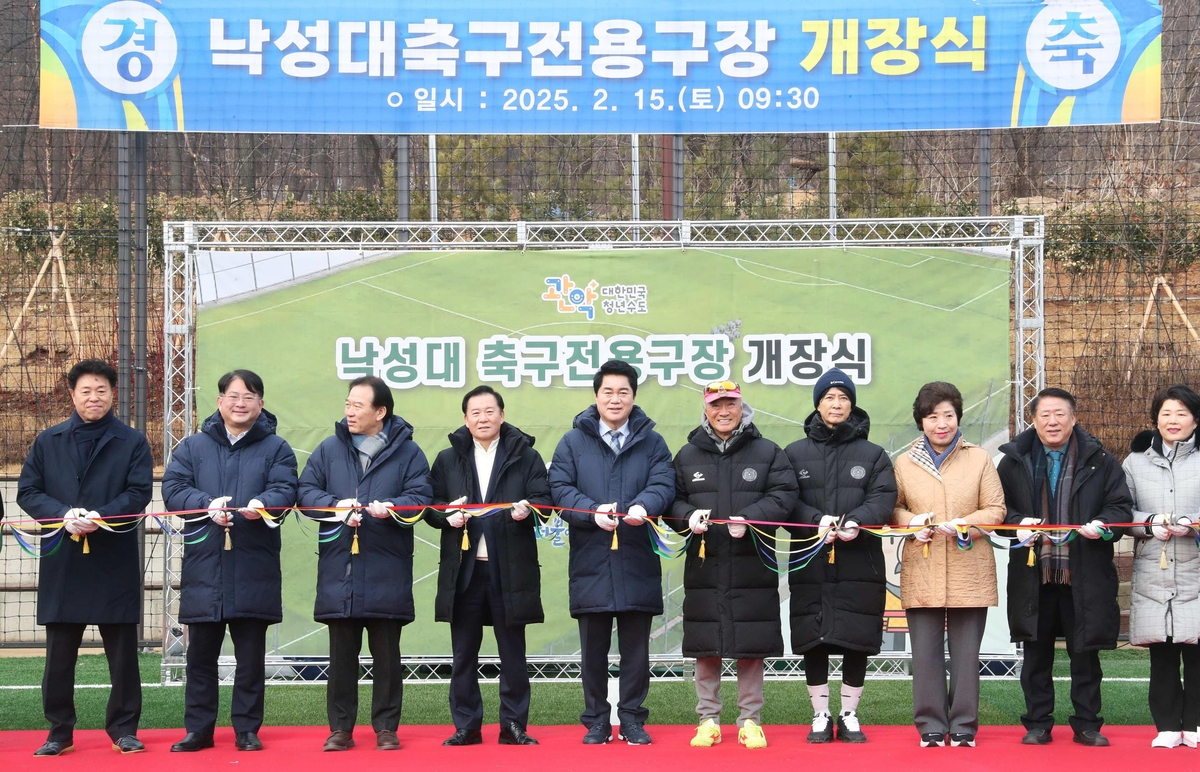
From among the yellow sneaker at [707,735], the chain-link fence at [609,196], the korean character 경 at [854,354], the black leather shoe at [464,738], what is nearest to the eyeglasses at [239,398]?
the black leather shoe at [464,738]

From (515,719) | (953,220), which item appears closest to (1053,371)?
(953,220)

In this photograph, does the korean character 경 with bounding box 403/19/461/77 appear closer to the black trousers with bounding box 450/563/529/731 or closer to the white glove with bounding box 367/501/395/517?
the white glove with bounding box 367/501/395/517

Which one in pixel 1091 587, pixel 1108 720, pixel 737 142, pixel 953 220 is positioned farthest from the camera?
pixel 737 142

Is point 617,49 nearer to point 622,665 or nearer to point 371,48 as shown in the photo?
point 371,48

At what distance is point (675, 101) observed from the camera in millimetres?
6492

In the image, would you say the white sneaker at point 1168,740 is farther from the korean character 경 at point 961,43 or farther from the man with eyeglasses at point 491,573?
the korean character 경 at point 961,43

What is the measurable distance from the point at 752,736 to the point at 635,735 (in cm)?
45

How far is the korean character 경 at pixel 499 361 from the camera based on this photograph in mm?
6254

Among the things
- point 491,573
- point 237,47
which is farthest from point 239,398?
point 237,47

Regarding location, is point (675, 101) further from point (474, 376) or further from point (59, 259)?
point (59, 259)

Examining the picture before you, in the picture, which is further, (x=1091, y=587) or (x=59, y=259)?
(x=59, y=259)

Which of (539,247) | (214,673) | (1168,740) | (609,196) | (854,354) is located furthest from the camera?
(609,196)

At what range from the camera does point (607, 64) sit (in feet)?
21.2

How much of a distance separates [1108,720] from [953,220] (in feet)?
8.21
